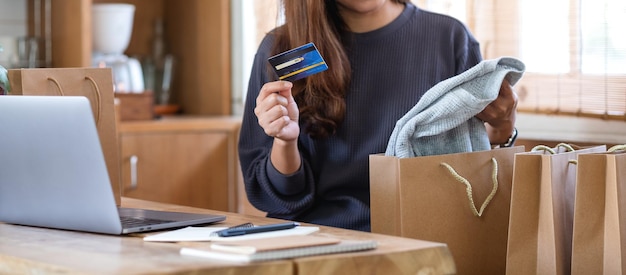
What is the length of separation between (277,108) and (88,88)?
351 millimetres

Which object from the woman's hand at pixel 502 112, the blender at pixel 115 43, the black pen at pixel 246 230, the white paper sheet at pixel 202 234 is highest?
the blender at pixel 115 43

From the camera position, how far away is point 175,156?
10.8ft

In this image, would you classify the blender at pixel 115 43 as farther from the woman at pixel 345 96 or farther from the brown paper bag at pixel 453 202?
the brown paper bag at pixel 453 202

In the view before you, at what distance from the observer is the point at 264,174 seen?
1817 mm

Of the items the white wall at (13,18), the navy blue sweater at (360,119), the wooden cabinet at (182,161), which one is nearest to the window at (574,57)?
the navy blue sweater at (360,119)

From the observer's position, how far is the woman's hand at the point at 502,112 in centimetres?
165

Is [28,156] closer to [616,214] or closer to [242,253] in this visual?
[242,253]

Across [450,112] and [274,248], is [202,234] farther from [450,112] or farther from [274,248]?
[450,112]

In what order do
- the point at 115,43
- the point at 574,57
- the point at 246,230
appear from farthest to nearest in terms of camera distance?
the point at 115,43
the point at 574,57
the point at 246,230

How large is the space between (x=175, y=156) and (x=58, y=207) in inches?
76.7

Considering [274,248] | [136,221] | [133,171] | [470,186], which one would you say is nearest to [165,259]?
[274,248]

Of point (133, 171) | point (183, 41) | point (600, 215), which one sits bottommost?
point (133, 171)

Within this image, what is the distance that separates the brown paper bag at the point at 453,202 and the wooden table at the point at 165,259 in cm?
19

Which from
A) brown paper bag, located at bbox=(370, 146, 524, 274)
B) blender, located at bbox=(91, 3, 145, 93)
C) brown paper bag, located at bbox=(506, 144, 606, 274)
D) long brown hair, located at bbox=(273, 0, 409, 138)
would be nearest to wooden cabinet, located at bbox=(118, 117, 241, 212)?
blender, located at bbox=(91, 3, 145, 93)
